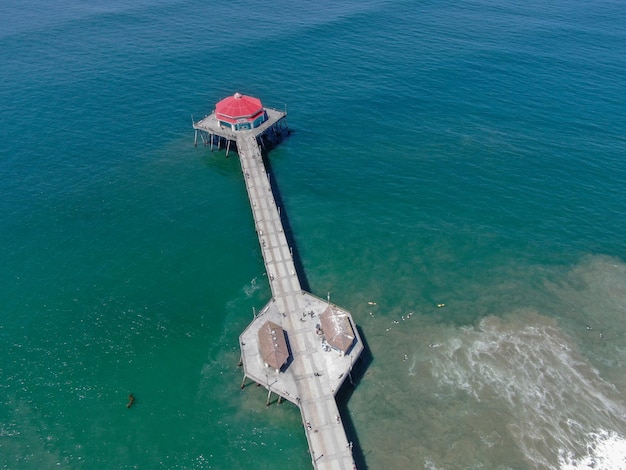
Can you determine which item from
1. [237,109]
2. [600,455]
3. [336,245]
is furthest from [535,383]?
[237,109]

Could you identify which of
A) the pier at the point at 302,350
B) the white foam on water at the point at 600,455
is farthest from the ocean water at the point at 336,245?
the pier at the point at 302,350

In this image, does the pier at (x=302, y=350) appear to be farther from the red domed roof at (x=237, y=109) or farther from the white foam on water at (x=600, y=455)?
the red domed roof at (x=237, y=109)

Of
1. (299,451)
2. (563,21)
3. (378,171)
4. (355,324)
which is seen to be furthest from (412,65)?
(299,451)

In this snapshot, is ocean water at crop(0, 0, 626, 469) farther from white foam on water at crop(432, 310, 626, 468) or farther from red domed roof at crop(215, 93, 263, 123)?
red domed roof at crop(215, 93, 263, 123)

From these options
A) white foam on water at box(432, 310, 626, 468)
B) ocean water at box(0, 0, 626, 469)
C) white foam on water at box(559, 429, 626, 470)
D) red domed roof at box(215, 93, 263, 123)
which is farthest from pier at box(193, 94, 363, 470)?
red domed roof at box(215, 93, 263, 123)

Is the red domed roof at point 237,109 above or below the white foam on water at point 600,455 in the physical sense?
above

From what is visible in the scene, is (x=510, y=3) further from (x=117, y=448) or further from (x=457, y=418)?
(x=117, y=448)

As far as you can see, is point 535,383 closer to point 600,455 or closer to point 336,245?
point 600,455

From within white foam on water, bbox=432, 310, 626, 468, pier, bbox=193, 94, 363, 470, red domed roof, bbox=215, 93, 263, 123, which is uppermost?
red domed roof, bbox=215, 93, 263, 123
